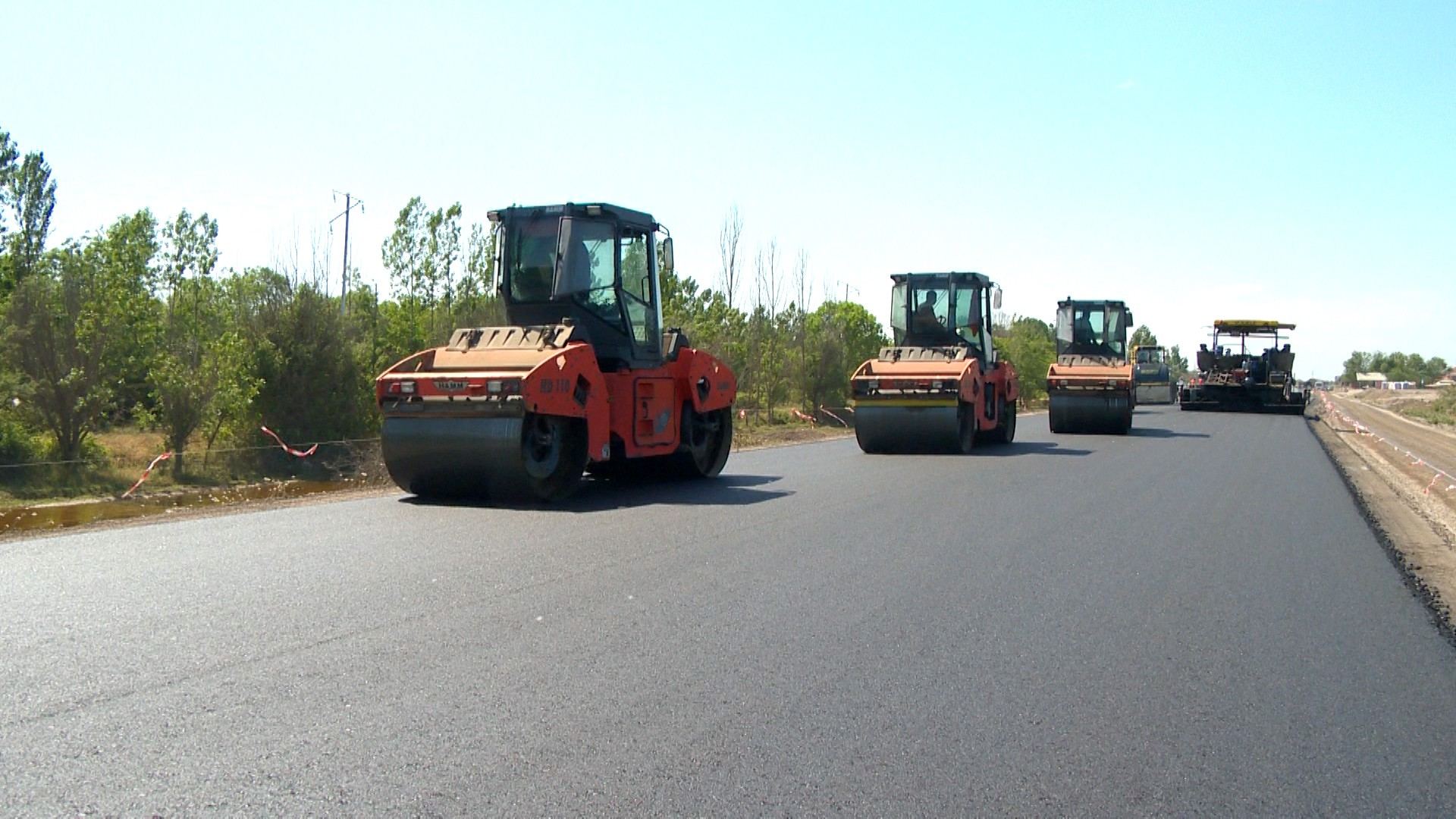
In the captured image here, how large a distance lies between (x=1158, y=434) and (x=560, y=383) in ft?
60.4

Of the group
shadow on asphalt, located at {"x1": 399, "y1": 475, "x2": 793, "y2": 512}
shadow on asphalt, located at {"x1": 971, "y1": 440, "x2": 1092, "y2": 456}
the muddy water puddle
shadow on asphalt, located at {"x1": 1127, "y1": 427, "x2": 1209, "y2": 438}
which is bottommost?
the muddy water puddle

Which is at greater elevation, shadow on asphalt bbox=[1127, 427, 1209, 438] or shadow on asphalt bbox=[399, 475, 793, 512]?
shadow on asphalt bbox=[1127, 427, 1209, 438]

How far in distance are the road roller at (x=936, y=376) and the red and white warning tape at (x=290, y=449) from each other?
27.9 feet

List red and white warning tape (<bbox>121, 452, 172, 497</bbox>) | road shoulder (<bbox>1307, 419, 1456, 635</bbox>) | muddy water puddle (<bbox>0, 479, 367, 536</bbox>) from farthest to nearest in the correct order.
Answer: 1. red and white warning tape (<bbox>121, 452, 172, 497</bbox>)
2. muddy water puddle (<bbox>0, 479, 367, 536</bbox>)
3. road shoulder (<bbox>1307, 419, 1456, 635</bbox>)

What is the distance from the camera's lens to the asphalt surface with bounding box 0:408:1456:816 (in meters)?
3.97

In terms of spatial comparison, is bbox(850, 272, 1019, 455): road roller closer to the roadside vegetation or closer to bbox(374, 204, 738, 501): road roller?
bbox(374, 204, 738, 501): road roller

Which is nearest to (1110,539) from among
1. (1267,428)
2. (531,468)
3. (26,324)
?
(531,468)

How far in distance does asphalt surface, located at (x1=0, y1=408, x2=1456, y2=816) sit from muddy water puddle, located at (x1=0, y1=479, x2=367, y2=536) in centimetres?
454

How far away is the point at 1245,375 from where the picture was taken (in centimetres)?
4038

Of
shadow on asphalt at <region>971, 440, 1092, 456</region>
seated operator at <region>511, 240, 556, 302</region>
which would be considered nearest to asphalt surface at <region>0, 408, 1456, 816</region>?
seated operator at <region>511, 240, 556, 302</region>

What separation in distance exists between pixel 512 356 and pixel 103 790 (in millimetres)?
8002

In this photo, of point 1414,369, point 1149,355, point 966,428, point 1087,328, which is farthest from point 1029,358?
point 1414,369

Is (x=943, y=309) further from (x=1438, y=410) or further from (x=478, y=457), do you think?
(x=1438, y=410)

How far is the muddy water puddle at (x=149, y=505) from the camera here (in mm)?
13070
